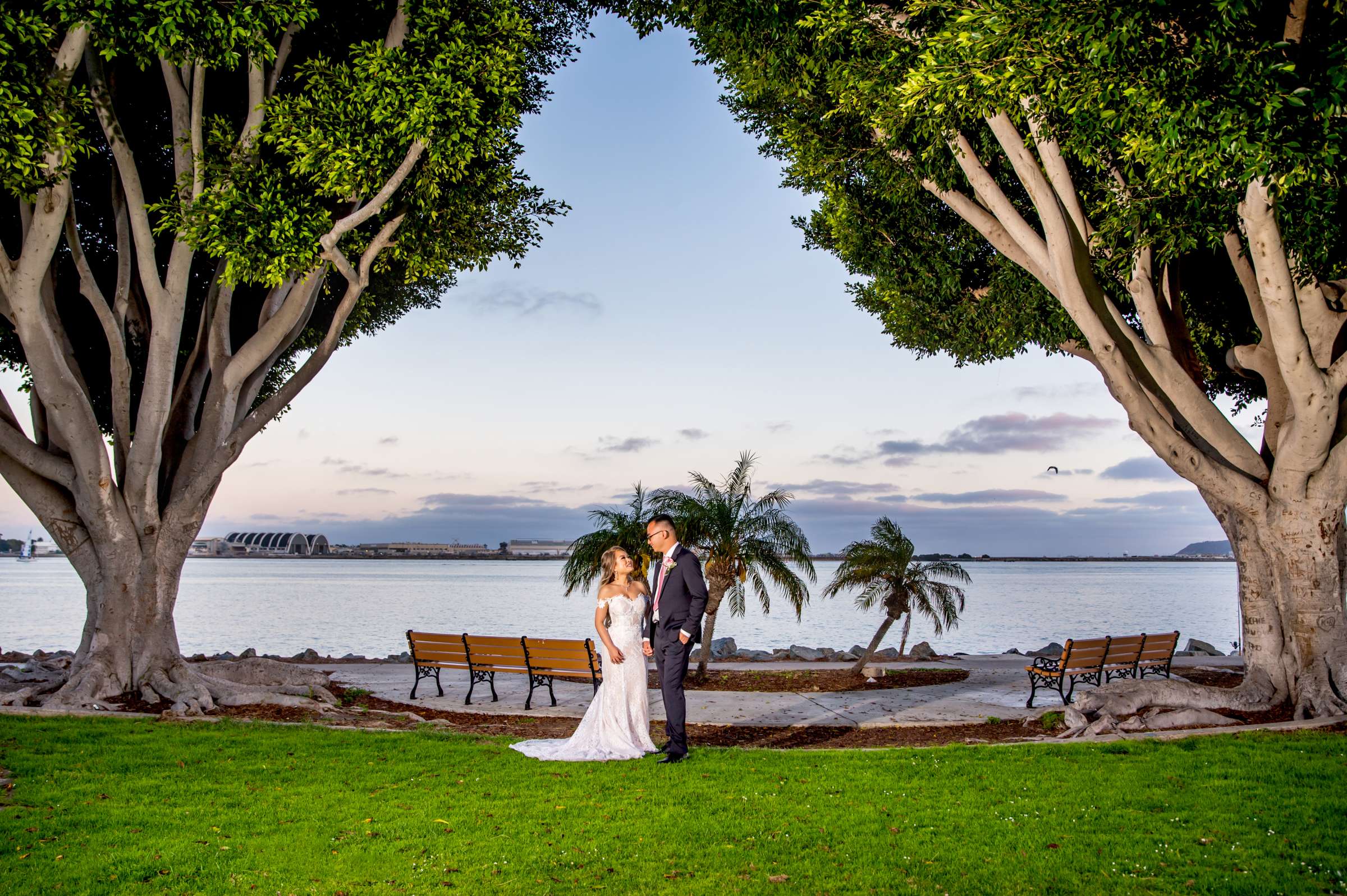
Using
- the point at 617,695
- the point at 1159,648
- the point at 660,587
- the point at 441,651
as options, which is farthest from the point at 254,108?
the point at 1159,648

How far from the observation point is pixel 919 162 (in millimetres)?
12195

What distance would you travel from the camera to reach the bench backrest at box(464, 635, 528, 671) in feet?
40.3

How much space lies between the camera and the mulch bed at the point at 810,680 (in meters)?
14.1

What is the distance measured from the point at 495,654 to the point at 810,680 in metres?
5.32

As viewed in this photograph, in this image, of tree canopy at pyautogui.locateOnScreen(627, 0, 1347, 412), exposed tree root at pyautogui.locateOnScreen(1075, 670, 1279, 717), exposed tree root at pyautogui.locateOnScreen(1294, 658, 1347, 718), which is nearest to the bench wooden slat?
exposed tree root at pyautogui.locateOnScreen(1075, 670, 1279, 717)

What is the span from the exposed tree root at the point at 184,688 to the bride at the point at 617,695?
4.33m

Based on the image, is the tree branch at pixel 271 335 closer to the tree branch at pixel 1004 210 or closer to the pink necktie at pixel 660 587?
the pink necktie at pixel 660 587

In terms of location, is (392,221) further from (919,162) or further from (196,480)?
(919,162)

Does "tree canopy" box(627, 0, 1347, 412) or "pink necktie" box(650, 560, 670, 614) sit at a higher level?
"tree canopy" box(627, 0, 1347, 412)

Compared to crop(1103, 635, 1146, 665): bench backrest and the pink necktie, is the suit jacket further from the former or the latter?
crop(1103, 635, 1146, 665): bench backrest

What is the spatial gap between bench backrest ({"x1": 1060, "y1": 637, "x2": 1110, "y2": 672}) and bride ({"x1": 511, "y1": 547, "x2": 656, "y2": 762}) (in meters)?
5.88

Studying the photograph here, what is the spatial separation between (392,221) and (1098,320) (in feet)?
28.4

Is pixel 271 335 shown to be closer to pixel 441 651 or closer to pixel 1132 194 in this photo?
pixel 441 651

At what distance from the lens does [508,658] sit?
1231 cm
